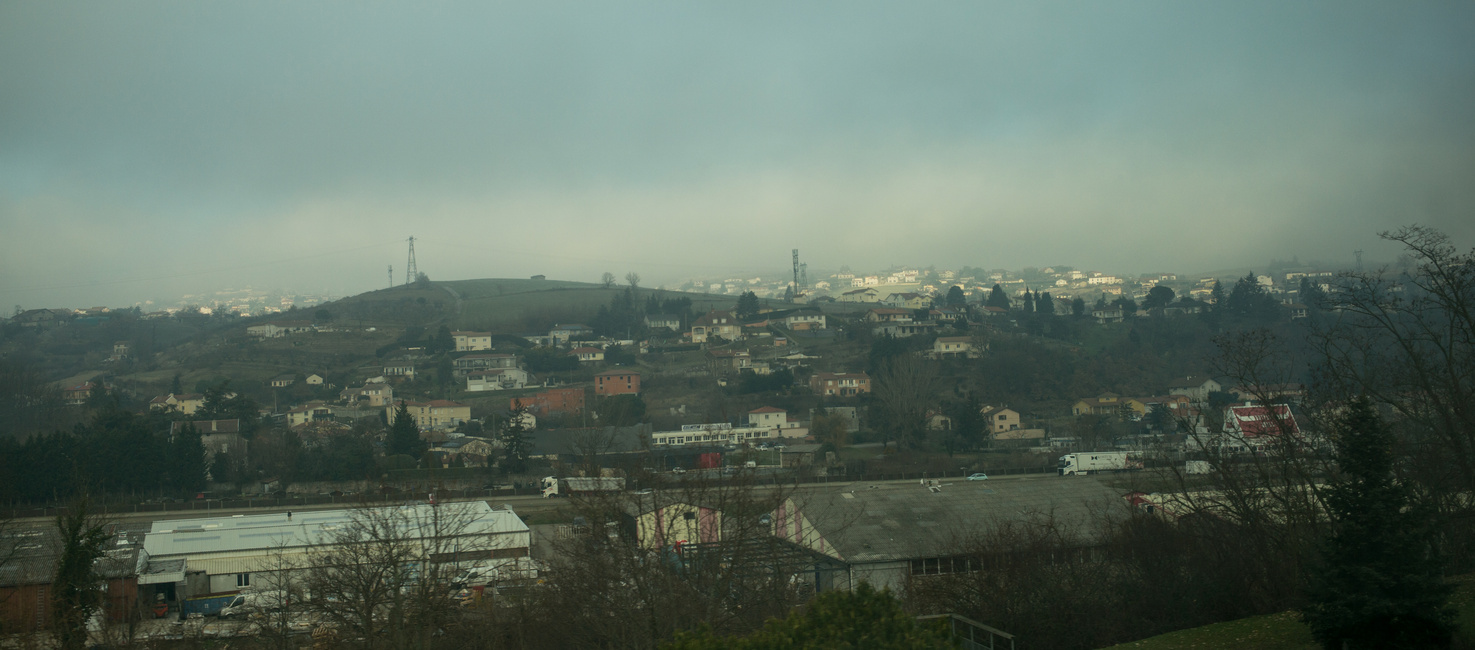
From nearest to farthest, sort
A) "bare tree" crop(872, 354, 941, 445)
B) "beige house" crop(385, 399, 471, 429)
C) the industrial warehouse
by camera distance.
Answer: the industrial warehouse < "bare tree" crop(872, 354, 941, 445) < "beige house" crop(385, 399, 471, 429)

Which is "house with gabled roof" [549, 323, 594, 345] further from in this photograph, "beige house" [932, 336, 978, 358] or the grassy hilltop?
"beige house" [932, 336, 978, 358]

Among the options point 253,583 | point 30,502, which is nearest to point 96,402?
point 30,502

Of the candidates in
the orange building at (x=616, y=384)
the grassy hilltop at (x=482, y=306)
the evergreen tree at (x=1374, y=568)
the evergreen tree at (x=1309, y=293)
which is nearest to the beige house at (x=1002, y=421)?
the orange building at (x=616, y=384)

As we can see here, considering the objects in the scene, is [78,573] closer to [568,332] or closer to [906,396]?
[906,396]

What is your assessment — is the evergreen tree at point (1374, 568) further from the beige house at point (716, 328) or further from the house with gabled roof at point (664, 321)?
the house with gabled roof at point (664, 321)

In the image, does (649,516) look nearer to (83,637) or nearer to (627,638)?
(627,638)

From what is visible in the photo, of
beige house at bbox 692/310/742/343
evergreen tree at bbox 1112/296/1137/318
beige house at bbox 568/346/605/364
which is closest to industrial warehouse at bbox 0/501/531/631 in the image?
beige house at bbox 568/346/605/364
